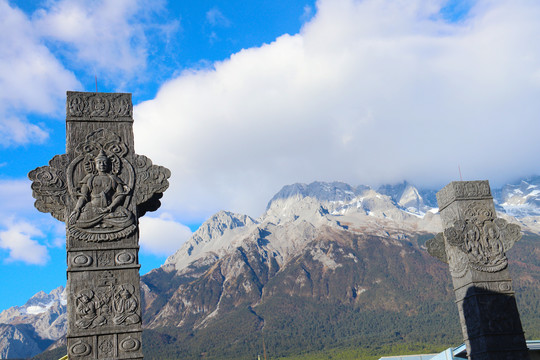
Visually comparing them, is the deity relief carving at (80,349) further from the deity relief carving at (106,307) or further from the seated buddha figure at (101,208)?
the seated buddha figure at (101,208)

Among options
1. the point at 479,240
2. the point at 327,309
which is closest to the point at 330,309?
the point at 327,309

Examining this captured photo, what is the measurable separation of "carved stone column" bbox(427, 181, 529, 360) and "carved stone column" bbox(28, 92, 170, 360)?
24.1ft

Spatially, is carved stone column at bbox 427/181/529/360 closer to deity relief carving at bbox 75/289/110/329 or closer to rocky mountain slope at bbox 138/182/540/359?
deity relief carving at bbox 75/289/110/329

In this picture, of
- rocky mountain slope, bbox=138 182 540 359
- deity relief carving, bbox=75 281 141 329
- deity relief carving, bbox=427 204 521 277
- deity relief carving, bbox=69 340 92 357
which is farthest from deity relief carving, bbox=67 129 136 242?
rocky mountain slope, bbox=138 182 540 359

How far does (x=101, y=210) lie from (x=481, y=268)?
27.1 feet

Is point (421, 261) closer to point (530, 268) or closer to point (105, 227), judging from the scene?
point (530, 268)

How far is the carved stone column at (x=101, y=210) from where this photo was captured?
717 cm

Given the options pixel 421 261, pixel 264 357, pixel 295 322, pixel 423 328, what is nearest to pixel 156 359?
pixel 264 357

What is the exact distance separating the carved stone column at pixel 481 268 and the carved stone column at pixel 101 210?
7.36m

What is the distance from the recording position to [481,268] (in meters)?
12.4

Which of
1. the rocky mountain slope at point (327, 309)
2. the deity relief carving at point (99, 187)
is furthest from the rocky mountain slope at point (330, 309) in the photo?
the deity relief carving at point (99, 187)

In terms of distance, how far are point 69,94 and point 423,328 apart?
14689 centimetres

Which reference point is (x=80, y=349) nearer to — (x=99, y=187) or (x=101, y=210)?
(x=101, y=210)

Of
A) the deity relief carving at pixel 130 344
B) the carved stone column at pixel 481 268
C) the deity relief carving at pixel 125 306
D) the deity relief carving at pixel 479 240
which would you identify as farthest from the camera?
the deity relief carving at pixel 479 240
